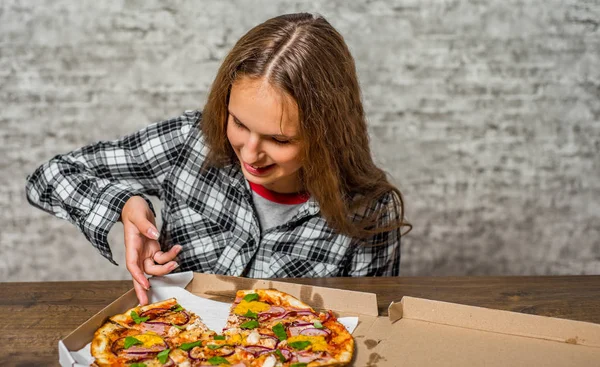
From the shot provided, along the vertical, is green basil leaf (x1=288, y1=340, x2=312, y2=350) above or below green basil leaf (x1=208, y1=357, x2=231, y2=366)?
below

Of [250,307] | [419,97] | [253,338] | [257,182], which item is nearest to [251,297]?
[250,307]

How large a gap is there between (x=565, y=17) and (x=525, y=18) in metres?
0.15

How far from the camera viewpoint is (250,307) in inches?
48.5

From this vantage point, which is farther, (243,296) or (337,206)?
(337,206)

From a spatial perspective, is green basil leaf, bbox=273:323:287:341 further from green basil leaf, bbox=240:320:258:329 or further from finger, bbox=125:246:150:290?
finger, bbox=125:246:150:290

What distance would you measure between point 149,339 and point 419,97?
1.60m

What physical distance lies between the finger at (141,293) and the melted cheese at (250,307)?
164 mm

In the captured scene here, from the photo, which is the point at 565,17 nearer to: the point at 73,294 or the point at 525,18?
the point at 525,18

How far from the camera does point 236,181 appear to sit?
4.93ft

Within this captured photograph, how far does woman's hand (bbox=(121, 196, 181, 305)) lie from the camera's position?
4.01 ft

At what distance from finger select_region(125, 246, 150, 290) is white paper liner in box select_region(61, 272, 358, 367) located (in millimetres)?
44

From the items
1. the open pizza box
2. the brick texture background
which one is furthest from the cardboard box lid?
the brick texture background

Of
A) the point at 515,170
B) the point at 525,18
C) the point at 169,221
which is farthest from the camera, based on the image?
the point at 515,170

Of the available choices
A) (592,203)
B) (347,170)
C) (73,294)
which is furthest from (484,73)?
(73,294)
